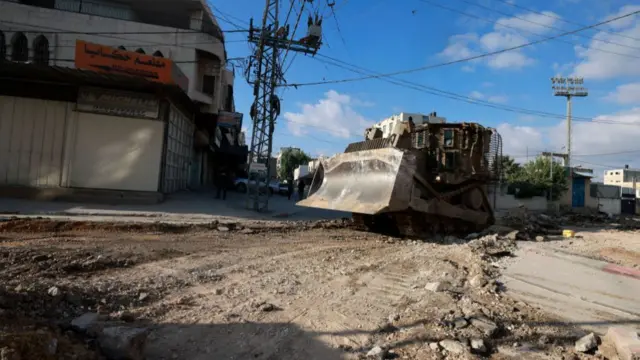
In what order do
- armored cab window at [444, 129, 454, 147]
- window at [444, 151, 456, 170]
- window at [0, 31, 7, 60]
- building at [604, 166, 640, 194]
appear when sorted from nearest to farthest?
window at [444, 151, 456, 170] < armored cab window at [444, 129, 454, 147] < window at [0, 31, 7, 60] < building at [604, 166, 640, 194]

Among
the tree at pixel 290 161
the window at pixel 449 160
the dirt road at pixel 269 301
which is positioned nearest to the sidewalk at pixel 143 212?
the dirt road at pixel 269 301

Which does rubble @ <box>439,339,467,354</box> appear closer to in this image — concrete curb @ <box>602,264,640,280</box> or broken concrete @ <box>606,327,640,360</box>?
broken concrete @ <box>606,327,640,360</box>

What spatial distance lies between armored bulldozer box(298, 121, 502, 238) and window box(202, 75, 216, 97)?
14053mm

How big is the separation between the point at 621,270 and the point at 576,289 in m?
1.81

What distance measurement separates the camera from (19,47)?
67.6 ft

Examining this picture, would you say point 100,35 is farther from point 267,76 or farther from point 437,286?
point 437,286

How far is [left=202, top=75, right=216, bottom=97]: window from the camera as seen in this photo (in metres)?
23.5

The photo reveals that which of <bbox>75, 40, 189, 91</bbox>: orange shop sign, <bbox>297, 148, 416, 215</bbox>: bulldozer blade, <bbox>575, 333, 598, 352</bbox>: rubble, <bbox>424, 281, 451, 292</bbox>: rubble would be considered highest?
<bbox>75, 40, 189, 91</bbox>: orange shop sign

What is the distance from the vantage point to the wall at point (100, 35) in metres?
20.5

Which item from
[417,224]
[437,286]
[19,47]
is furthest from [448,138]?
[19,47]

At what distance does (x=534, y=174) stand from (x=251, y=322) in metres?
43.0

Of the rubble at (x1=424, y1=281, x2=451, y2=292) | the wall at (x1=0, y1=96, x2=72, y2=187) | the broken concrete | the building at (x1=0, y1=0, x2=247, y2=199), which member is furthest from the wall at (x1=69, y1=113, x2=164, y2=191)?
the broken concrete

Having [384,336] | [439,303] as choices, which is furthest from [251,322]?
[439,303]

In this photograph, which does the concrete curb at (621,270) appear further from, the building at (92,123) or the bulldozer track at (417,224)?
the building at (92,123)
